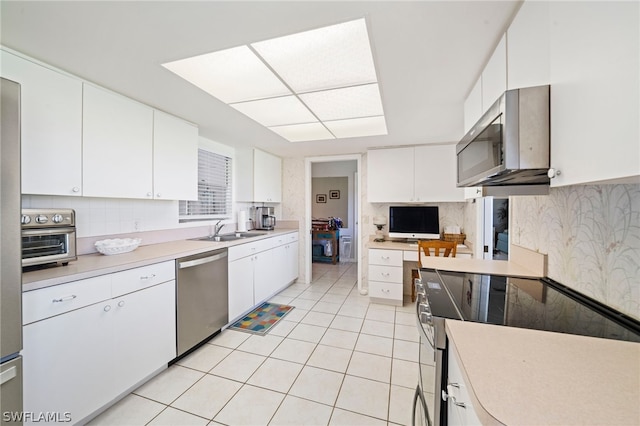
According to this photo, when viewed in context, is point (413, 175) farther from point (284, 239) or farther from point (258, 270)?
point (258, 270)

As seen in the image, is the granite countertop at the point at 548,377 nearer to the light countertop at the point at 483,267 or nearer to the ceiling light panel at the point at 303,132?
the light countertop at the point at 483,267

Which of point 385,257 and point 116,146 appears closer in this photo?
point 116,146

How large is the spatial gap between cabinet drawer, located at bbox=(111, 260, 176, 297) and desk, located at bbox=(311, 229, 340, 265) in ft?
13.0

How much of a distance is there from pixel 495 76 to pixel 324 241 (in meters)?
4.91

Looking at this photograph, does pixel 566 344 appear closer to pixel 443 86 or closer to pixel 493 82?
pixel 493 82

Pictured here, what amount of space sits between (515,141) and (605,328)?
0.70m

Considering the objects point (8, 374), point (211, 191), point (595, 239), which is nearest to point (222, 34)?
point (8, 374)

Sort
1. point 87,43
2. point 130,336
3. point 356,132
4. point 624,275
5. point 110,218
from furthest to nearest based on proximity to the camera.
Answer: point 356,132 → point 110,218 → point 130,336 → point 87,43 → point 624,275

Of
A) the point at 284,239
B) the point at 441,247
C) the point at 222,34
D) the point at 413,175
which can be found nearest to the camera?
the point at 222,34

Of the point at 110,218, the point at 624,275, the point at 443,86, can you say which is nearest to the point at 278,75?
the point at 443,86

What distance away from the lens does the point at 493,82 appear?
136cm

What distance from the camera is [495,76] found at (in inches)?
52.3

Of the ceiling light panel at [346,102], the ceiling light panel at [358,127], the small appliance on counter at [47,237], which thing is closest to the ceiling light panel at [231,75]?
→ the ceiling light panel at [346,102]

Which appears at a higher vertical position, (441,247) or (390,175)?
(390,175)
